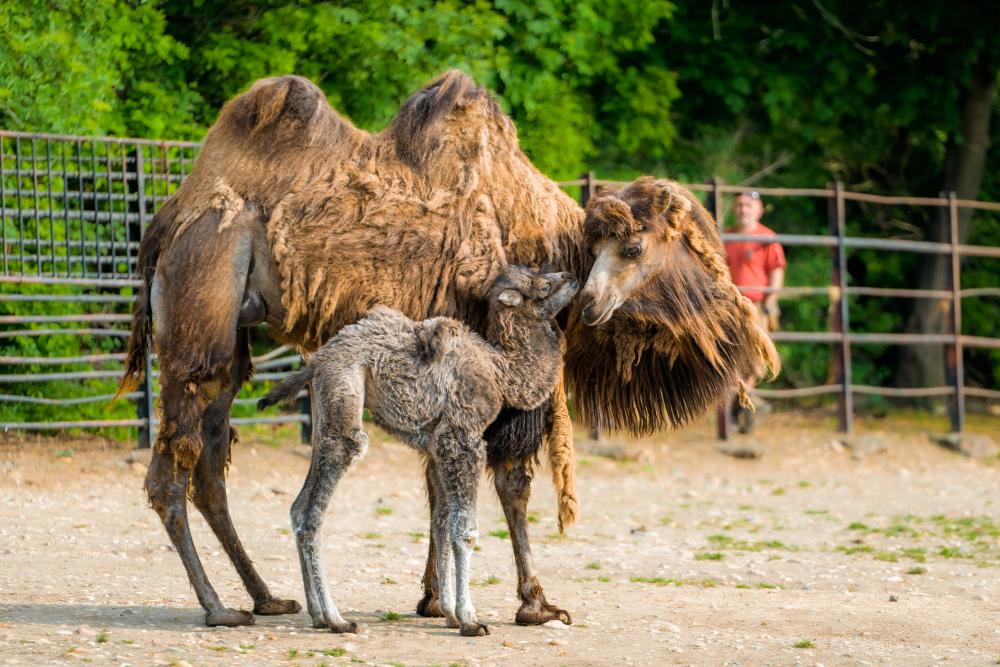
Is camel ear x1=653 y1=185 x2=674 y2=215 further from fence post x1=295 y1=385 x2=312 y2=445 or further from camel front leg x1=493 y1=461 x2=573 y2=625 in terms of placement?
fence post x1=295 y1=385 x2=312 y2=445

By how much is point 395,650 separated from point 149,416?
603 centimetres

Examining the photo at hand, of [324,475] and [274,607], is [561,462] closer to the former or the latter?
[324,475]

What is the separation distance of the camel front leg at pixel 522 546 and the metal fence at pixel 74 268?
4.87 metres

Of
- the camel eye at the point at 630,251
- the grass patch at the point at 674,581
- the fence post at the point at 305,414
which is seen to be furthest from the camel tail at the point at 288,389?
the fence post at the point at 305,414

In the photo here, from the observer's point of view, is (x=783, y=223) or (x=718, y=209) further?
(x=783, y=223)

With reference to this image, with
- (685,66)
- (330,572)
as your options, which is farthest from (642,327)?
(685,66)

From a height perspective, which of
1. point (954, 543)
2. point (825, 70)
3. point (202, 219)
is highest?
point (825, 70)

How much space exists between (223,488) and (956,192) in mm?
11742

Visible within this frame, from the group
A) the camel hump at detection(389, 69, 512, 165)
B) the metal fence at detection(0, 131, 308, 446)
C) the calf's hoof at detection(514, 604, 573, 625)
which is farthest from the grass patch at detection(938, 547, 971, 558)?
the metal fence at detection(0, 131, 308, 446)

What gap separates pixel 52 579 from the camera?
23.5 ft

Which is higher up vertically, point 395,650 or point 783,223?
point 783,223

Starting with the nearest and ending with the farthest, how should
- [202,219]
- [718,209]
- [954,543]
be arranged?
[202,219], [954,543], [718,209]

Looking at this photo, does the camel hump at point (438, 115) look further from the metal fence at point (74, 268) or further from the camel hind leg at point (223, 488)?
the metal fence at point (74, 268)

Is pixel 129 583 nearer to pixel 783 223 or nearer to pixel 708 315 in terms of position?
pixel 708 315
